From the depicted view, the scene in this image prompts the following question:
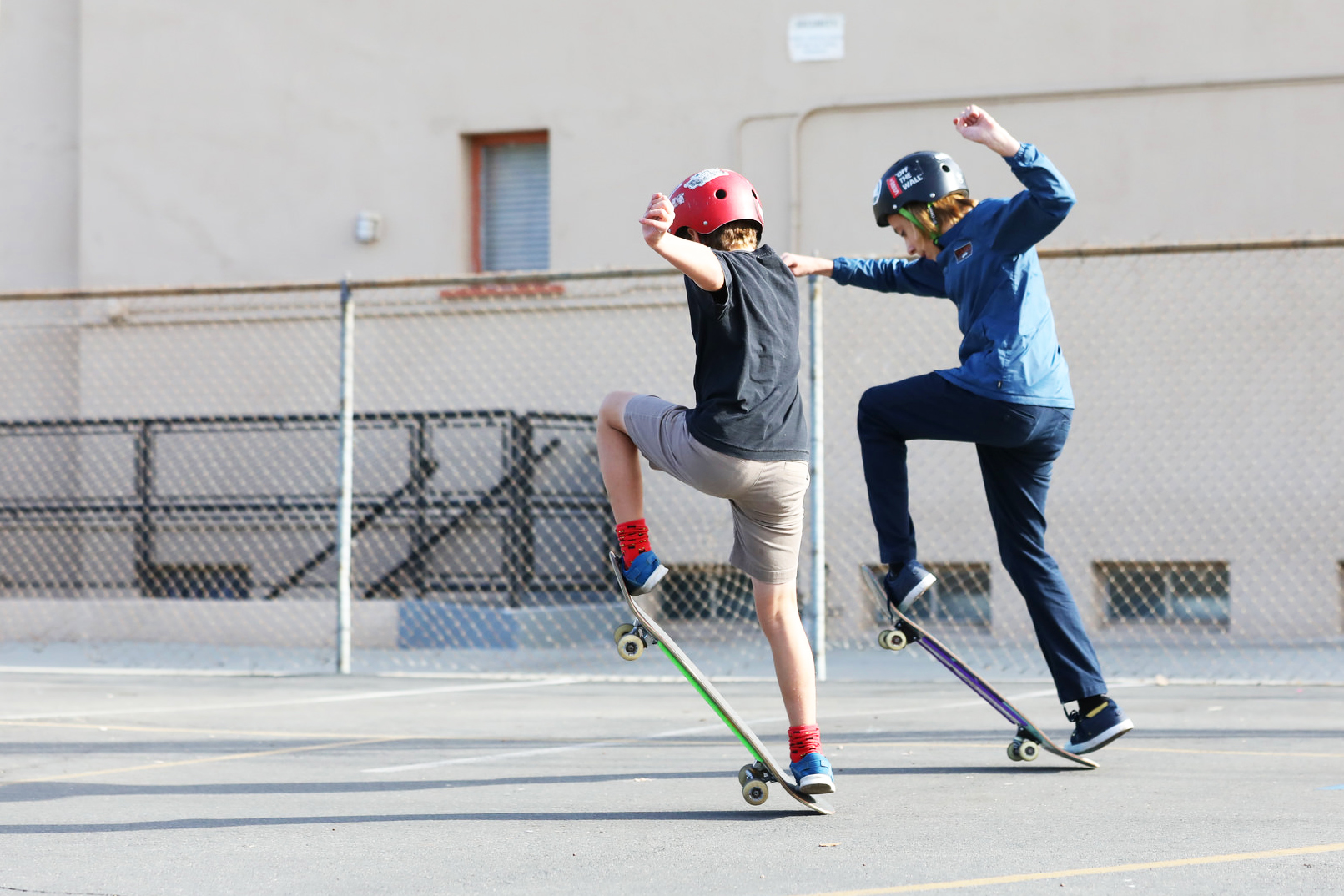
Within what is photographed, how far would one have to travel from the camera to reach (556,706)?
23.4 feet

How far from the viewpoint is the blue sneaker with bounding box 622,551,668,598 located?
13.5 feet

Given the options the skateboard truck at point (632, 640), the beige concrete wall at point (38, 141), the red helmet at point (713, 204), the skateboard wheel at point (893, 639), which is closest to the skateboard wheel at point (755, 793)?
the skateboard truck at point (632, 640)

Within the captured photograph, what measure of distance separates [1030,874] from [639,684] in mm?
4981

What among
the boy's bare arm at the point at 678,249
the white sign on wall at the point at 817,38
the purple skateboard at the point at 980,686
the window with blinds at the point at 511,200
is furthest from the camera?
the window with blinds at the point at 511,200

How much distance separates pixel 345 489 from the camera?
8.48m

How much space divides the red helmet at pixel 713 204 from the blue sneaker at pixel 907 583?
133cm

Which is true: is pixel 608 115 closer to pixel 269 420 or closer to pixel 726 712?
pixel 269 420

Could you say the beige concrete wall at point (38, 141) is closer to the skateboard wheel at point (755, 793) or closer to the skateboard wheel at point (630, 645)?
the skateboard wheel at point (630, 645)

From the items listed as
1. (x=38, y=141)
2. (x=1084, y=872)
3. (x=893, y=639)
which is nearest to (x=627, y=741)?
(x=893, y=639)

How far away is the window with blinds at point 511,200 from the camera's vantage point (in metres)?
12.6

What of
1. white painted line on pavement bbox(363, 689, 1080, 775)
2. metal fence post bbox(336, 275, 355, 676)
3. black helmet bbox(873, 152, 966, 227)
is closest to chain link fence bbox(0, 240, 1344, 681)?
metal fence post bbox(336, 275, 355, 676)

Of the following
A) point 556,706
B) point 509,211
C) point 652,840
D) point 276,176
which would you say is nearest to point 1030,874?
point 652,840

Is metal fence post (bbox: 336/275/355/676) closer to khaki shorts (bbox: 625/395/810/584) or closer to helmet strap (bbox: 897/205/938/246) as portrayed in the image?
helmet strap (bbox: 897/205/938/246)

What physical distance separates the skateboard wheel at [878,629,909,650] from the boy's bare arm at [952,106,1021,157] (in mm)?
1600
